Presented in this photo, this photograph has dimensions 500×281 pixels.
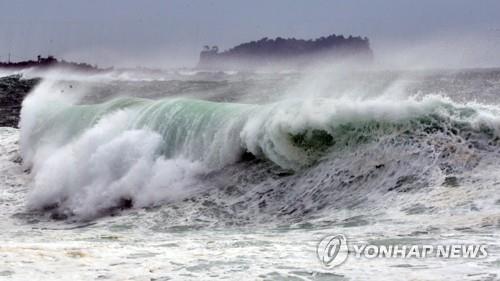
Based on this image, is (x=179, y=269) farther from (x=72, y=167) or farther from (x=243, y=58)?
(x=243, y=58)

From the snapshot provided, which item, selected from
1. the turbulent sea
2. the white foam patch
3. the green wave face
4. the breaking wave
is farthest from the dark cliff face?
the white foam patch

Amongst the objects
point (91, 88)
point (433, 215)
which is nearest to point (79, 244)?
point (433, 215)

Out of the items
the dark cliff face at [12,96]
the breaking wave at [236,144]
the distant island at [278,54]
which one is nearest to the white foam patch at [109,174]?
the breaking wave at [236,144]

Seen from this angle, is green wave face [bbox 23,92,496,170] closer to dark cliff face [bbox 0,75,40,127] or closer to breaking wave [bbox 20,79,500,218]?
breaking wave [bbox 20,79,500,218]

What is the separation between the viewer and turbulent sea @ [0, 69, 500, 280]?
5785mm

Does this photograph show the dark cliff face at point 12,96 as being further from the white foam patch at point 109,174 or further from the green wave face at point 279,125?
the white foam patch at point 109,174

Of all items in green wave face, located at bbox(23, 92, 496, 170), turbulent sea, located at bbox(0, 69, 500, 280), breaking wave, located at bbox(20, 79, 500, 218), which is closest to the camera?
turbulent sea, located at bbox(0, 69, 500, 280)

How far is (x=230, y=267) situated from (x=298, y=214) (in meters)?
3.96

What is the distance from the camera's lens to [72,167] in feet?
48.3

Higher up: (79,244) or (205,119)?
(205,119)

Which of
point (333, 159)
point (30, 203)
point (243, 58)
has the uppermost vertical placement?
point (243, 58)

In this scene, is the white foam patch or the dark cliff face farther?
the dark cliff face

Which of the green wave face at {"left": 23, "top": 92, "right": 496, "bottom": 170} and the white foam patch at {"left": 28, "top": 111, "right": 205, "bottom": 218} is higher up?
the green wave face at {"left": 23, "top": 92, "right": 496, "bottom": 170}

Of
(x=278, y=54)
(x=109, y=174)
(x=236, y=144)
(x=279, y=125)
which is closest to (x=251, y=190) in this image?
(x=279, y=125)
